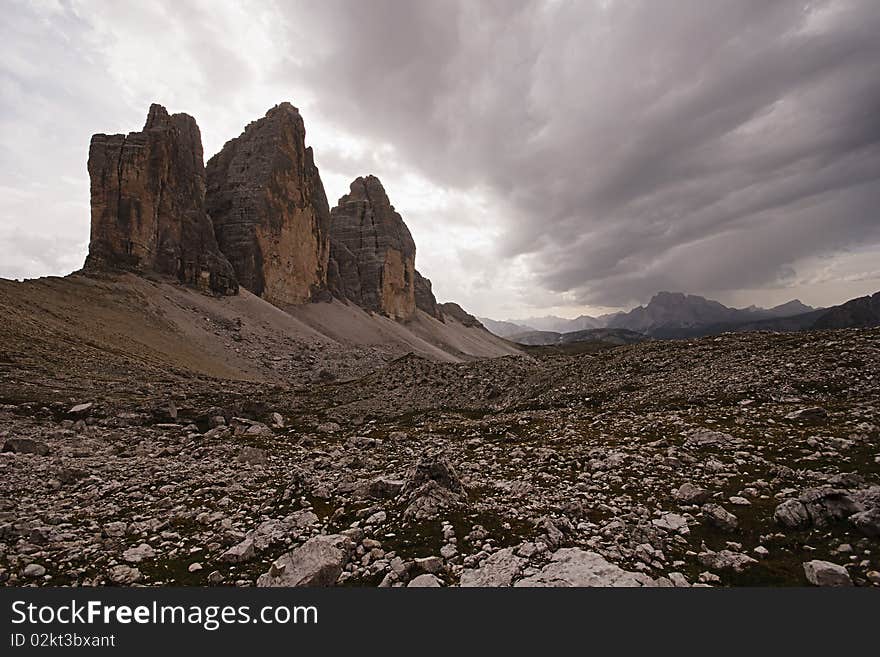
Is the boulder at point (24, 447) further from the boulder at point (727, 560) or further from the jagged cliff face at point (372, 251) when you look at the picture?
the jagged cliff face at point (372, 251)

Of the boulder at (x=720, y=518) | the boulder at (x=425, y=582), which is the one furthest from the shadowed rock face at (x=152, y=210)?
the boulder at (x=720, y=518)

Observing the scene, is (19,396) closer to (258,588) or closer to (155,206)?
(258,588)

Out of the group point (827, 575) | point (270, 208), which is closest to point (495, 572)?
point (827, 575)

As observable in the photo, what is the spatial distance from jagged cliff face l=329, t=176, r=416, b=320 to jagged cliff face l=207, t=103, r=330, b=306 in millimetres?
29852

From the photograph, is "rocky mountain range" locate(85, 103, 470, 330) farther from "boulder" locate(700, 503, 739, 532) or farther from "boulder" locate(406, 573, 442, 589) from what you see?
"boulder" locate(700, 503, 739, 532)

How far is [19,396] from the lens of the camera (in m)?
20.7

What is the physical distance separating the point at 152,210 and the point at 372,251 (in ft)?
284

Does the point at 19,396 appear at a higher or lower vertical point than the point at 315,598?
higher

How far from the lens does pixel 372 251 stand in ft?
530

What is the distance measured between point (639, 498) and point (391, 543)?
5.74m

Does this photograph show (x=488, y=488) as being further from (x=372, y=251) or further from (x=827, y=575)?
(x=372, y=251)

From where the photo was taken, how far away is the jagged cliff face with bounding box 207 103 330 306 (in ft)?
344

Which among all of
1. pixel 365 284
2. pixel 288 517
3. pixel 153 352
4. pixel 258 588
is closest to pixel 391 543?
pixel 258 588

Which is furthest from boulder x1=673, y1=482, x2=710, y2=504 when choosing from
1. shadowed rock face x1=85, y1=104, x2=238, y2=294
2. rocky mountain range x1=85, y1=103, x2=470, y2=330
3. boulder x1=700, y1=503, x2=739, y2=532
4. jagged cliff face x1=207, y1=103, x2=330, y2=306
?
jagged cliff face x1=207, y1=103, x2=330, y2=306
